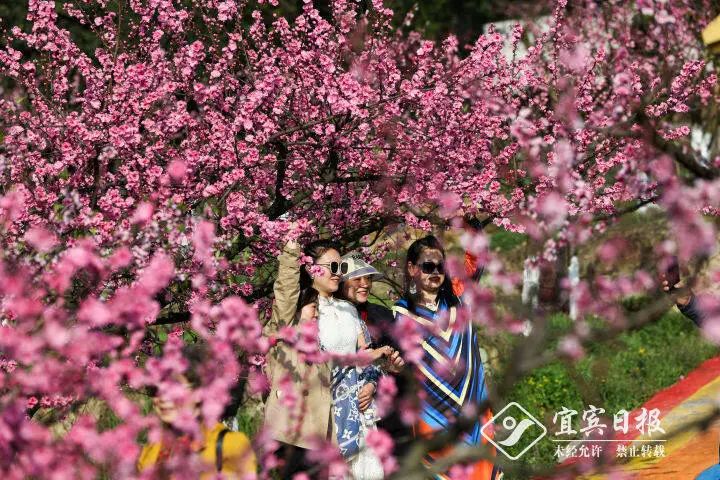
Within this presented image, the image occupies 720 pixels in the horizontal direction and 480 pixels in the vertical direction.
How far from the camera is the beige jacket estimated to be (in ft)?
15.6

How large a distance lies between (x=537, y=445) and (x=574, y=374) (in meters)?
5.52

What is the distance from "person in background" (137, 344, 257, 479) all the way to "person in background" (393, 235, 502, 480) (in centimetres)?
221

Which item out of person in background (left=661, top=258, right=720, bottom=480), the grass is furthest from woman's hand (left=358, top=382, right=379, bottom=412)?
the grass

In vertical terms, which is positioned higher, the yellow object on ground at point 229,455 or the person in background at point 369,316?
the person in background at point 369,316

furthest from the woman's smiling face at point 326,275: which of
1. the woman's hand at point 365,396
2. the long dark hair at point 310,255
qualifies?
the woman's hand at point 365,396

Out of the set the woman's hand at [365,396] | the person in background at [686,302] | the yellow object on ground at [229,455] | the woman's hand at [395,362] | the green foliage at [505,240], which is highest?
the green foliage at [505,240]

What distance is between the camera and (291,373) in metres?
4.79

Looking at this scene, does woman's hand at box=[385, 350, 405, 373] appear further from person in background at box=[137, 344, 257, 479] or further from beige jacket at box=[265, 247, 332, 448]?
person in background at box=[137, 344, 257, 479]

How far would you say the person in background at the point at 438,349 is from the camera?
5.29m

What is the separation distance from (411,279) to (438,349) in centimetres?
42

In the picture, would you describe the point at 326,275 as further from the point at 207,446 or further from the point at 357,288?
the point at 207,446

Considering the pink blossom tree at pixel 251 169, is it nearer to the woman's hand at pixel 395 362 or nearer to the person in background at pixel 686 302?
the person in background at pixel 686 302

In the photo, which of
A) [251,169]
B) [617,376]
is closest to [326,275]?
[251,169]

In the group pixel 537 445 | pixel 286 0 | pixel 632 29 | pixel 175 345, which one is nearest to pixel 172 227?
pixel 175 345
